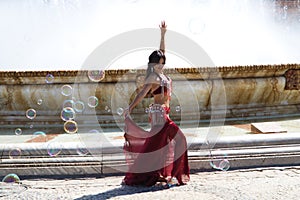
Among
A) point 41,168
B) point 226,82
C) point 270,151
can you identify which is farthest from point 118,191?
point 226,82

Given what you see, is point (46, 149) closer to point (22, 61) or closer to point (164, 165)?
point (164, 165)

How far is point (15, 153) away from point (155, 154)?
5.34 ft

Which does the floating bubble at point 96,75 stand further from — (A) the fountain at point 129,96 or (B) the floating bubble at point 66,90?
(B) the floating bubble at point 66,90

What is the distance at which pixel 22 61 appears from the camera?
319 inches

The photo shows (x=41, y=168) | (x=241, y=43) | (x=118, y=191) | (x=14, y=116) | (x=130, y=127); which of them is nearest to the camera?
(x=118, y=191)

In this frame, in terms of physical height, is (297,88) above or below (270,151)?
above

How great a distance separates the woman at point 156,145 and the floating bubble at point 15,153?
128 cm

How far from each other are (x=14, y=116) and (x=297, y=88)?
5101 millimetres

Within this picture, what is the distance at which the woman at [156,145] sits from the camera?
3512 mm

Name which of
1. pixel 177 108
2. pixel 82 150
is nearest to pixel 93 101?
pixel 177 108

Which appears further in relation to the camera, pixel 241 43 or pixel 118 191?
pixel 241 43

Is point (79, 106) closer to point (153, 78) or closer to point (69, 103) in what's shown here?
point (69, 103)

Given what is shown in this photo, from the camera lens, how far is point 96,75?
5496 millimetres

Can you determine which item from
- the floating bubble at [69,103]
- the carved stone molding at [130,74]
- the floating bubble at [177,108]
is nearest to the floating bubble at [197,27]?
the carved stone molding at [130,74]
